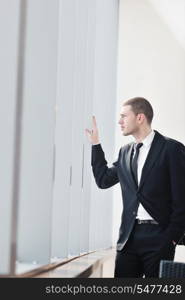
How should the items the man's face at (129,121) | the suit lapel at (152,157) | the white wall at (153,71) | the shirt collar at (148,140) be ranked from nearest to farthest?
the suit lapel at (152,157)
the shirt collar at (148,140)
the man's face at (129,121)
the white wall at (153,71)

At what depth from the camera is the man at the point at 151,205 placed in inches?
135

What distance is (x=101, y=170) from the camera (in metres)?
4.02

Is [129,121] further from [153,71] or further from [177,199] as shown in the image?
[153,71]

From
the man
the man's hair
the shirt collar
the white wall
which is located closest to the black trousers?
the man

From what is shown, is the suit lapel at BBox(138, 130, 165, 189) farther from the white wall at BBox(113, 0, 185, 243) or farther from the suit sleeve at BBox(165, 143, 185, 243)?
the white wall at BBox(113, 0, 185, 243)

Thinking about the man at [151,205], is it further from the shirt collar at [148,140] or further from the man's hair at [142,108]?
the man's hair at [142,108]

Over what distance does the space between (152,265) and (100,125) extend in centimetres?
137

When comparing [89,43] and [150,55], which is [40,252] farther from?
[150,55]

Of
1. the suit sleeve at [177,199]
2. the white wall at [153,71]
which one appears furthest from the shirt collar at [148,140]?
the white wall at [153,71]

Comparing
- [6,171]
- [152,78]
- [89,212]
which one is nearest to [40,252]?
[6,171]

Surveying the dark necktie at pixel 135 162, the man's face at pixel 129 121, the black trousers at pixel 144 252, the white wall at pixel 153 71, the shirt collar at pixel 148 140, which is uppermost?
the white wall at pixel 153 71

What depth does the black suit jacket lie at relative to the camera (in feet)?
11.2

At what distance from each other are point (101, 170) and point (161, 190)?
0.62 m

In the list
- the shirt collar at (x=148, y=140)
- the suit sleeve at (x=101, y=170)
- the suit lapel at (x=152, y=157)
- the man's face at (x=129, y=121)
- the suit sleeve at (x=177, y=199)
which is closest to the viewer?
the suit sleeve at (x=177, y=199)
